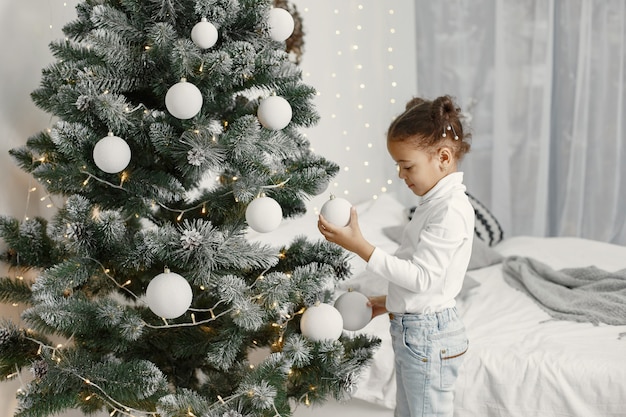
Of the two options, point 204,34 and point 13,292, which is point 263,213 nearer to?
point 204,34

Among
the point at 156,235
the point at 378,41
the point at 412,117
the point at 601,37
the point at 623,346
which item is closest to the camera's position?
the point at 156,235

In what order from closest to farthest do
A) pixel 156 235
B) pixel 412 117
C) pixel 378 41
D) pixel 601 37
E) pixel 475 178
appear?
1. pixel 156 235
2. pixel 412 117
3. pixel 378 41
4. pixel 601 37
5. pixel 475 178

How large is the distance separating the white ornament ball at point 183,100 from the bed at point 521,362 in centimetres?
65

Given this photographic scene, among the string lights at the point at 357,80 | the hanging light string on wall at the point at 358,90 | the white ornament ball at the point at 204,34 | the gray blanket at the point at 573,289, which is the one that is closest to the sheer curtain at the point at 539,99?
the string lights at the point at 357,80

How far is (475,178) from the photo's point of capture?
4234 millimetres

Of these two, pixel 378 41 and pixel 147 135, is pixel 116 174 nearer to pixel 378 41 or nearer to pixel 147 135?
pixel 147 135

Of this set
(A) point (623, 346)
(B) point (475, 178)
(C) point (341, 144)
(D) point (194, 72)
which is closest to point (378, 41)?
(C) point (341, 144)

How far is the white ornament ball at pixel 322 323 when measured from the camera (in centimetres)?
136

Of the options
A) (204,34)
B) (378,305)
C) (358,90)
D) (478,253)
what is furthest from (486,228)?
(204,34)

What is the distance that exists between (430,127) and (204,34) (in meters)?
0.52

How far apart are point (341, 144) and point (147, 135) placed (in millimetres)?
2054

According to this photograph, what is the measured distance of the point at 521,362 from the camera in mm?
1958

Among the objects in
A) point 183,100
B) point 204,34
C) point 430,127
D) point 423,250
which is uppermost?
point 204,34

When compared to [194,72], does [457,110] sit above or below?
below
